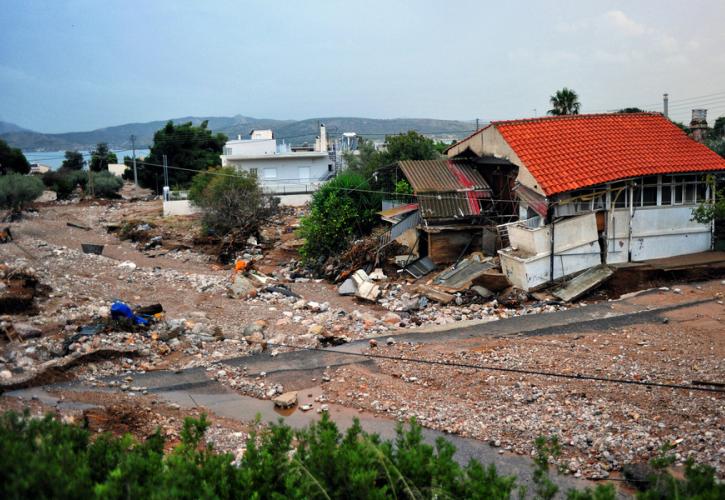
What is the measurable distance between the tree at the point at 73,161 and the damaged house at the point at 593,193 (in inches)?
2156

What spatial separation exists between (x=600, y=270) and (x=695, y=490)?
38.1ft

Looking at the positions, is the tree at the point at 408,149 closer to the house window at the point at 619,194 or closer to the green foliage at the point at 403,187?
the green foliage at the point at 403,187

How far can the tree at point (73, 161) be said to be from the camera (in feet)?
205

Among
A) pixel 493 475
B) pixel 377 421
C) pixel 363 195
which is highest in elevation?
pixel 363 195

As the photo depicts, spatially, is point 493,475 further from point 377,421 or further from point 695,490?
point 377,421

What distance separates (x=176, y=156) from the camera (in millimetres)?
49531

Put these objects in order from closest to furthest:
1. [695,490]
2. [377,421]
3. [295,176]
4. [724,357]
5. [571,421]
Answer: [695,490]
[571,421]
[377,421]
[724,357]
[295,176]

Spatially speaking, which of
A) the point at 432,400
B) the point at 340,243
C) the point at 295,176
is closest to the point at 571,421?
the point at 432,400

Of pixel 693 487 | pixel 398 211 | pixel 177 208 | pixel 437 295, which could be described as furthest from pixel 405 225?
pixel 177 208

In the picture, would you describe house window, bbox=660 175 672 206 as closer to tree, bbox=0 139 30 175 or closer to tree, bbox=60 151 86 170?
tree, bbox=0 139 30 175

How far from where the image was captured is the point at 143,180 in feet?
168

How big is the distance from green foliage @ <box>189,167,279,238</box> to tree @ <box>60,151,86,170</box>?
40738mm

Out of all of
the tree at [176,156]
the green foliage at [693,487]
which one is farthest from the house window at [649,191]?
the tree at [176,156]

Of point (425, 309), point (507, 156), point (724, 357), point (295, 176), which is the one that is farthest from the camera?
point (295, 176)
